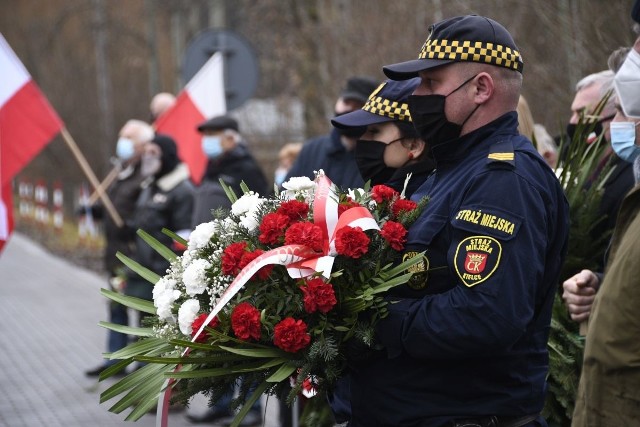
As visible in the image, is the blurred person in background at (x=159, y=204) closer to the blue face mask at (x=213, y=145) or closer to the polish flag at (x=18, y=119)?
the blue face mask at (x=213, y=145)

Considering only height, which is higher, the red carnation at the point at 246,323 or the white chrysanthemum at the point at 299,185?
the white chrysanthemum at the point at 299,185

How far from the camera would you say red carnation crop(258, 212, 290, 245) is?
3.20 meters

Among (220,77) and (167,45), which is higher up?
(220,77)

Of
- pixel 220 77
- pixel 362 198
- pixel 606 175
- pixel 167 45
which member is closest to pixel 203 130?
pixel 220 77

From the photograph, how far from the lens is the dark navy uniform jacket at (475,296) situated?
2.86 metres

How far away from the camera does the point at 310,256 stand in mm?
3100

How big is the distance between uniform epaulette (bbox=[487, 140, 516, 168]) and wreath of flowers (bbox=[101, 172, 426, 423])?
29cm

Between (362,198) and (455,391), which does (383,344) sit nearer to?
(455,391)

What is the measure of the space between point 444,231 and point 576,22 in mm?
5372

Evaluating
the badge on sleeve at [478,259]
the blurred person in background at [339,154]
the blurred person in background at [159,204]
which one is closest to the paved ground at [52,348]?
the blurred person in background at [159,204]

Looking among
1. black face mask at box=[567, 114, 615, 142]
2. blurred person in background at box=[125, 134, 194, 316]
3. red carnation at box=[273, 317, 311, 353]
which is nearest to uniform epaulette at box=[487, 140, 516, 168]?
red carnation at box=[273, 317, 311, 353]

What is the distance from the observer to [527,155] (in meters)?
3.06

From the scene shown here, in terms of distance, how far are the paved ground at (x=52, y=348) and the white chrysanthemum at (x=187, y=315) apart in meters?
2.02

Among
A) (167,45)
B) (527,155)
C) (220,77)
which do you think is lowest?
(167,45)
